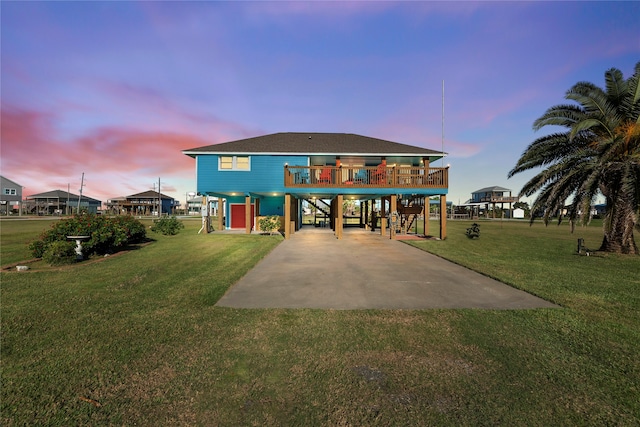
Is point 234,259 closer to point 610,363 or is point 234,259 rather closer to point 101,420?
point 101,420

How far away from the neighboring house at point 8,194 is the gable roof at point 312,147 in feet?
224

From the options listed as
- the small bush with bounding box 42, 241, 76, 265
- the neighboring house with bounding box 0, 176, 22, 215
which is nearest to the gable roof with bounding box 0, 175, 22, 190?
the neighboring house with bounding box 0, 176, 22, 215

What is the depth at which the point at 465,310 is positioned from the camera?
4.74 metres

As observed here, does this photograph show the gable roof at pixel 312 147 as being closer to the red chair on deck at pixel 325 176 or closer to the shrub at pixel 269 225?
the red chair on deck at pixel 325 176

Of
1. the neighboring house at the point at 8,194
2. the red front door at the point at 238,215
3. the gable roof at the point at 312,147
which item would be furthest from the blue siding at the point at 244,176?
the neighboring house at the point at 8,194

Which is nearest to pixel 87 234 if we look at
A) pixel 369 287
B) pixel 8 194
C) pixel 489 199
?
pixel 369 287

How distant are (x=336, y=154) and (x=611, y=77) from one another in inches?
532

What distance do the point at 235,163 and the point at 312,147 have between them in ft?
19.2

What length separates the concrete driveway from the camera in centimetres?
508

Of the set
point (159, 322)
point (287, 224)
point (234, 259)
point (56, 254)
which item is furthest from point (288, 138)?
point (159, 322)

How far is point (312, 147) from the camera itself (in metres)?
20.2

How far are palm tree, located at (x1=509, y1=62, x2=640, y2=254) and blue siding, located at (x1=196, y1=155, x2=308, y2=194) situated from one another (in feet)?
45.9

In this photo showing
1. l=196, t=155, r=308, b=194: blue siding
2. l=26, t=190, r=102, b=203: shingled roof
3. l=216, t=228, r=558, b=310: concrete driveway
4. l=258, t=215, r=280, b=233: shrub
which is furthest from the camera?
l=26, t=190, r=102, b=203: shingled roof

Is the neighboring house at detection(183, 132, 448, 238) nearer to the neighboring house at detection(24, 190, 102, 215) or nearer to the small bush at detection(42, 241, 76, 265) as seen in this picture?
the small bush at detection(42, 241, 76, 265)
